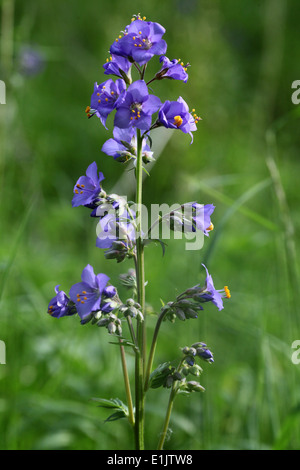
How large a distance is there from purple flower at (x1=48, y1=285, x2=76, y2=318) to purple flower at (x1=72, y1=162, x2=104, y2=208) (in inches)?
11.1

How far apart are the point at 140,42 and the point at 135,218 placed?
541 millimetres

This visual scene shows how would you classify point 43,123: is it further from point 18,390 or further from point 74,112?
point 18,390

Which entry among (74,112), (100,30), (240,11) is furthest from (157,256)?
(240,11)

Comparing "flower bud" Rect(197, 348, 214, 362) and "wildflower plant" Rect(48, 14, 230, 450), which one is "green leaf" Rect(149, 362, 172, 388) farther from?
"flower bud" Rect(197, 348, 214, 362)

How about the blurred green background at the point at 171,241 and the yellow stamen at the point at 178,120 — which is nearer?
the yellow stamen at the point at 178,120

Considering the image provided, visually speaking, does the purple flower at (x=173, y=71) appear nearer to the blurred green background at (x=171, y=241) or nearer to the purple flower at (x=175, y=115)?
the purple flower at (x=175, y=115)

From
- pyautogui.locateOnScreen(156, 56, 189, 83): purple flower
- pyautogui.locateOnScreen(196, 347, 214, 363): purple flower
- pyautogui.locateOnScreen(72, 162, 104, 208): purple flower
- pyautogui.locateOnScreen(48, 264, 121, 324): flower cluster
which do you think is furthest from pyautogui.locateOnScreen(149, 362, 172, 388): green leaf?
pyautogui.locateOnScreen(156, 56, 189, 83): purple flower

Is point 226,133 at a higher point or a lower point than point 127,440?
higher

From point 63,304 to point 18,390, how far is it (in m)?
1.32

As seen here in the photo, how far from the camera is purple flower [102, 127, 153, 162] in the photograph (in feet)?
5.12

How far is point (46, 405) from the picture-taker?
7.59ft

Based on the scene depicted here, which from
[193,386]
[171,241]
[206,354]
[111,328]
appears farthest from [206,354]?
[171,241]

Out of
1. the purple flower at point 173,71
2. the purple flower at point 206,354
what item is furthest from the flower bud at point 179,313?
the purple flower at point 173,71

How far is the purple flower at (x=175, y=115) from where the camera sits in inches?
56.8
